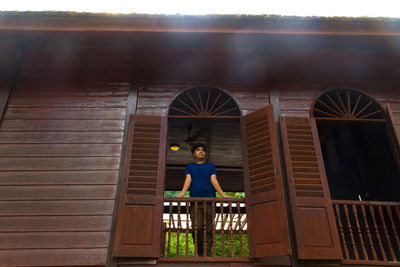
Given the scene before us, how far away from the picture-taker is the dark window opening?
5.95m

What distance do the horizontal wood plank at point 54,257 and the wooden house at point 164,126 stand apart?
12mm

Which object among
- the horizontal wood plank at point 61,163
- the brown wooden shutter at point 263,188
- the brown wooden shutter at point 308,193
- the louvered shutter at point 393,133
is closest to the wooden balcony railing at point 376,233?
the brown wooden shutter at point 308,193

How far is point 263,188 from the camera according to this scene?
14.1ft

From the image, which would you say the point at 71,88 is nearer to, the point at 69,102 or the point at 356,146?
the point at 69,102

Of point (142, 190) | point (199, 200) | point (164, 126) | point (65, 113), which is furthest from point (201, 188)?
point (65, 113)

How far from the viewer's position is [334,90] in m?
5.49

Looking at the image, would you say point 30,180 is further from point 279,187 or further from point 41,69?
point 279,187

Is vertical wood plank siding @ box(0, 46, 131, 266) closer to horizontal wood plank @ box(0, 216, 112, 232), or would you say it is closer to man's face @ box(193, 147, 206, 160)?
horizontal wood plank @ box(0, 216, 112, 232)

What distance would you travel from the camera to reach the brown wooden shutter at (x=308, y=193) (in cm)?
401

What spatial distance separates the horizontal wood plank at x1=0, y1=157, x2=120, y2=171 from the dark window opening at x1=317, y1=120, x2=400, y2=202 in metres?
3.71

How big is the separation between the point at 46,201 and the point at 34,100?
1.69 meters

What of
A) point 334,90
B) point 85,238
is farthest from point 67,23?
point 334,90

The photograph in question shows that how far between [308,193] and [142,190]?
7.02ft

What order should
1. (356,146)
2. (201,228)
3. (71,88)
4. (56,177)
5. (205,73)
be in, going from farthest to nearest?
1. (356,146)
2. (205,73)
3. (71,88)
4. (56,177)
5. (201,228)
